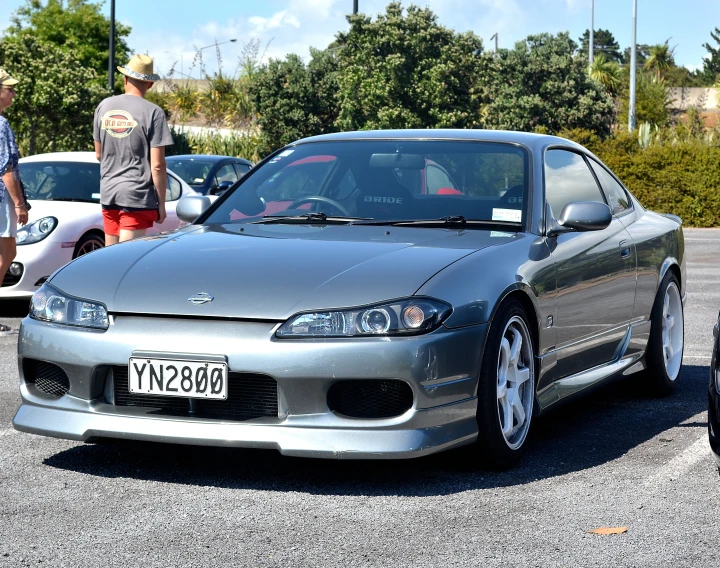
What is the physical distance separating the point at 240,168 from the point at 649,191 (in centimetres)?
1327

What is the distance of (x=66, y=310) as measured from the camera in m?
4.51

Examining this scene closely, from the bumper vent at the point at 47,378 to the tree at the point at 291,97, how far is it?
4134 cm

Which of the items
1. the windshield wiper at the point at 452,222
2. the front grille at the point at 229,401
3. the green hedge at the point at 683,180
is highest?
the windshield wiper at the point at 452,222

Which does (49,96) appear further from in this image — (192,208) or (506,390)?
(506,390)

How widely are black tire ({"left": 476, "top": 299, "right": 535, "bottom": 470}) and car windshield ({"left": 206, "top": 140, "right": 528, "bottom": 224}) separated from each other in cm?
66

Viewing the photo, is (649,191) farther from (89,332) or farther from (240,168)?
(89,332)

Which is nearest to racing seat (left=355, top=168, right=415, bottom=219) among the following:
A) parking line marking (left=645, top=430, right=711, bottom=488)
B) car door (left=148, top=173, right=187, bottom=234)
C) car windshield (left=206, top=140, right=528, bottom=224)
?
car windshield (left=206, top=140, right=528, bottom=224)

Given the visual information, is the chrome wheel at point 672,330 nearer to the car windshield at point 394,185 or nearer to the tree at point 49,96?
the car windshield at point 394,185

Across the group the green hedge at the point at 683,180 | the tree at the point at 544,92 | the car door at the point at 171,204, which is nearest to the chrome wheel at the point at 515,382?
the car door at the point at 171,204

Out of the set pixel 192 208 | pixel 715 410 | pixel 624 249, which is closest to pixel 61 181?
pixel 192 208

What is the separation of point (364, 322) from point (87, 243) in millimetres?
6525

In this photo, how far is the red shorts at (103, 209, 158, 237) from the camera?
Result: 26.8ft

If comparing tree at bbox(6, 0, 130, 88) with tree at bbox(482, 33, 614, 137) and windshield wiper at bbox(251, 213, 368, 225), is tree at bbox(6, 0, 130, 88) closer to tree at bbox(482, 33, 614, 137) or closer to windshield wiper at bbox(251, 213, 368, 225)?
tree at bbox(482, 33, 614, 137)

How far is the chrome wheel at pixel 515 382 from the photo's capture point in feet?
15.5
